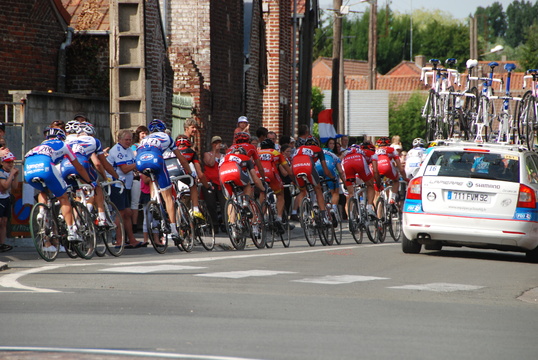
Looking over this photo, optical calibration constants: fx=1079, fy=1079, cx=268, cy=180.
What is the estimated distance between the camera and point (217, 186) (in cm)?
1944

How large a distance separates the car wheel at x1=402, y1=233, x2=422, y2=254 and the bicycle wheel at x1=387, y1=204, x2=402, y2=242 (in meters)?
3.90

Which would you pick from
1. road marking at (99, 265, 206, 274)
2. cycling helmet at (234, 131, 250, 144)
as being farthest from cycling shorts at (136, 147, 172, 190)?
road marking at (99, 265, 206, 274)

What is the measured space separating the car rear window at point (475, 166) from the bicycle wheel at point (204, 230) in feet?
11.0

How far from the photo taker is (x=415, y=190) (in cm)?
1543

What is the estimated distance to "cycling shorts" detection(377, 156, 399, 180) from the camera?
69.2ft

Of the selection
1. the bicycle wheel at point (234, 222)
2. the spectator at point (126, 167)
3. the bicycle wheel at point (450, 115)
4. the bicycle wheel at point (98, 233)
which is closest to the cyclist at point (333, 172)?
the bicycle wheel at point (450, 115)

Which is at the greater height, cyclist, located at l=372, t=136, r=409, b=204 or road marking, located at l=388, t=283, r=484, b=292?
cyclist, located at l=372, t=136, r=409, b=204

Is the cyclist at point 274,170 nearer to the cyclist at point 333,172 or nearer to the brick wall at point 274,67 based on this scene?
the cyclist at point 333,172

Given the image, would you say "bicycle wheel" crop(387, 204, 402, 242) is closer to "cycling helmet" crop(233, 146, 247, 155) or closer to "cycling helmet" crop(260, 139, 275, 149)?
"cycling helmet" crop(260, 139, 275, 149)

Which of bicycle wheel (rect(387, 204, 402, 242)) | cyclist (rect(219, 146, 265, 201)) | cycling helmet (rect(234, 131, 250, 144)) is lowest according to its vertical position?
bicycle wheel (rect(387, 204, 402, 242))

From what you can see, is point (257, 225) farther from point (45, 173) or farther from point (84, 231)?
point (45, 173)

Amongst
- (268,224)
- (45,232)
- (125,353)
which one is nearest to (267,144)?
(268,224)

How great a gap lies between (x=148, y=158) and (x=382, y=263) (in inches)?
140

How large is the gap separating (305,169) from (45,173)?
5972mm
